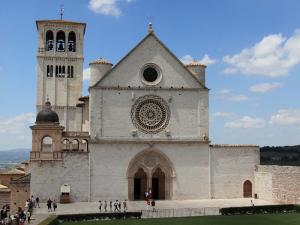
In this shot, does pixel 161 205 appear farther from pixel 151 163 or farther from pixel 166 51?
pixel 166 51

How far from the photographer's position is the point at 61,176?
42.2 meters

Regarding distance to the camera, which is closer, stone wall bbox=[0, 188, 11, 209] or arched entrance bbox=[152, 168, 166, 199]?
arched entrance bbox=[152, 168, 166, 199]

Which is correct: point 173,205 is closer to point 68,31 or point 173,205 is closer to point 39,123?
point 39,123

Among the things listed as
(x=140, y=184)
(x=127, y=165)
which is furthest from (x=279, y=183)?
(x=127, y=165)

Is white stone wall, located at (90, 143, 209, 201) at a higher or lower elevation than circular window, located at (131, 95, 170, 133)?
lower

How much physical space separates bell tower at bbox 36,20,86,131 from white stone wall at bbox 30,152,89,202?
15073 mm

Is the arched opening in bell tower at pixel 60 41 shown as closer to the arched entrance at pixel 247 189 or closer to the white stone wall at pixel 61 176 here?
the white stone wall at pixel 61 176

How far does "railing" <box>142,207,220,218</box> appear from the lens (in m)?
35.2

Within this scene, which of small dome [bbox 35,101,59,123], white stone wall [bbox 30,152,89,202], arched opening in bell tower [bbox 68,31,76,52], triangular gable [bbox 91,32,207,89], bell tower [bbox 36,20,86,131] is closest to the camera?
white stone wall [bbox 30,152,89,202]

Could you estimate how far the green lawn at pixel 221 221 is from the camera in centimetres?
3047

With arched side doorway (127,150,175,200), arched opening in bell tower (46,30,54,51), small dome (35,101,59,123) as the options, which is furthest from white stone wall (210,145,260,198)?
arched opening in bell tower (46,30,54,51)

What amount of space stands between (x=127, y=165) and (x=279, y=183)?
13039mm

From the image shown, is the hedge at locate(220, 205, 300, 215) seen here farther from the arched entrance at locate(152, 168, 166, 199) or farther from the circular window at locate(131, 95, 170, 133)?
the circular window at locate(131, 95, 170, 133)

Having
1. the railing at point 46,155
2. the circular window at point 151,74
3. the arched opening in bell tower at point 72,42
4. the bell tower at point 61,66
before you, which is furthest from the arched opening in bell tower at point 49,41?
the railing at point 46,155
